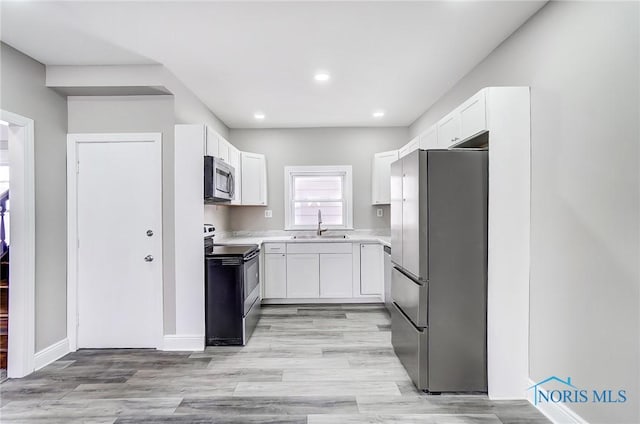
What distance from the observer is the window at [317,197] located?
203 inches

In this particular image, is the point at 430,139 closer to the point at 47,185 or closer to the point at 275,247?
the point at 275,247

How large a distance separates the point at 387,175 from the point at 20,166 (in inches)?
158

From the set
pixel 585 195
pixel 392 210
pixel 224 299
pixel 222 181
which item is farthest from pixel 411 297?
pixel 222 181

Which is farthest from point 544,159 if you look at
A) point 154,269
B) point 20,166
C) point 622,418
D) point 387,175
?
point 20,166

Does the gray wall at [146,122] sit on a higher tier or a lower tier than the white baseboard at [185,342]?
higher

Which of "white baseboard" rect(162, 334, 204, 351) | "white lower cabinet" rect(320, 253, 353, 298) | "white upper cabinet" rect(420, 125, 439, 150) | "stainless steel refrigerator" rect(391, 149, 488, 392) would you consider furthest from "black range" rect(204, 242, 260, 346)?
"white upper cabinet" rect(420, 125, 439, 150)

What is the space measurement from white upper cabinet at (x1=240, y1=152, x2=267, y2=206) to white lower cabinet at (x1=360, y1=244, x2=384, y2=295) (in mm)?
1744

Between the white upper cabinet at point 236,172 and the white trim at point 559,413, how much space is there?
3.57 m

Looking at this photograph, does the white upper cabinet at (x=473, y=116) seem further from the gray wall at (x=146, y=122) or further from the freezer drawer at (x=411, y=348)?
the gray wall at (x=146, y=122)

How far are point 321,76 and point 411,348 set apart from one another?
2525mm

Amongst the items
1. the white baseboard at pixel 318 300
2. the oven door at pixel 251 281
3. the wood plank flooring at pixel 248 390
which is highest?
the oven door at pixel 251 281

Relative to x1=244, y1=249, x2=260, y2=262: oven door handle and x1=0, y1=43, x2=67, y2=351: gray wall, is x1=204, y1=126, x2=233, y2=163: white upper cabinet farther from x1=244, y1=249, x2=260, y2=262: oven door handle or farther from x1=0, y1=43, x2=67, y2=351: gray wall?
x1=0, y1=43, x2=67, y2=351: gray wall

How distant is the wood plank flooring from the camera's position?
2.11 m

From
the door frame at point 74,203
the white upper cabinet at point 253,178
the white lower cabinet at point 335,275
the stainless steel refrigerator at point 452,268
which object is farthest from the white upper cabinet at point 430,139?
the door frame at point 74,203
